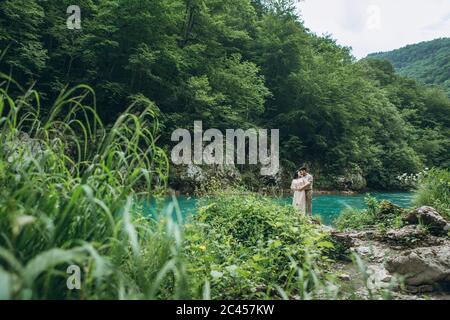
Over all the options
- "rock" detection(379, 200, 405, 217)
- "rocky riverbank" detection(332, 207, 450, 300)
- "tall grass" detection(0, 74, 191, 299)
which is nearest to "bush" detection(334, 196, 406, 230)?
"rock" detection(379, 200, 405, 217)

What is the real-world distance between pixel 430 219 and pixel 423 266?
9.41ft

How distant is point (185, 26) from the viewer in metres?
28.8

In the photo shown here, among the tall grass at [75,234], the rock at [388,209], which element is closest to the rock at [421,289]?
the tall grass at [75,234]

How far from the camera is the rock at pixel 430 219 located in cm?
748

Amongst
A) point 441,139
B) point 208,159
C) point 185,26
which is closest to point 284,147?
point 208,159

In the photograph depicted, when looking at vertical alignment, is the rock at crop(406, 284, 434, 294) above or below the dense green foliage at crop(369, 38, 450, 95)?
below

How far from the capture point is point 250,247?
5.07 meters

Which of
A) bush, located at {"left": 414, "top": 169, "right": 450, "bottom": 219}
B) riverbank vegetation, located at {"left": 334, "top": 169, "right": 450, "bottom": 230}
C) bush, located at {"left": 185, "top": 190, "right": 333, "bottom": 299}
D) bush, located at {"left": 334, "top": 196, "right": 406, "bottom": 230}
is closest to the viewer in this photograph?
bush, located at {"left": 185, "top": 190, "right": 333, "bottom": 299}

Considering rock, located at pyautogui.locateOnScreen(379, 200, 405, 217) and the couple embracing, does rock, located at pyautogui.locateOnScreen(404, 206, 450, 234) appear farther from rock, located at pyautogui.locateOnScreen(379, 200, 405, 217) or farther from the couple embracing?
the couple embracing

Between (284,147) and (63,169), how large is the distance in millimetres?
31720

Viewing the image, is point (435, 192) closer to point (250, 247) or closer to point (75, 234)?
point (250, 247)

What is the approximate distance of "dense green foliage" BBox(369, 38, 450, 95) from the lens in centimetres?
7806

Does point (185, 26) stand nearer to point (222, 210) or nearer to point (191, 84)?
point (191, 84)

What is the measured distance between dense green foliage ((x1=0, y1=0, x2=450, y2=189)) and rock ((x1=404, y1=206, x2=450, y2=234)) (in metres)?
14.5
